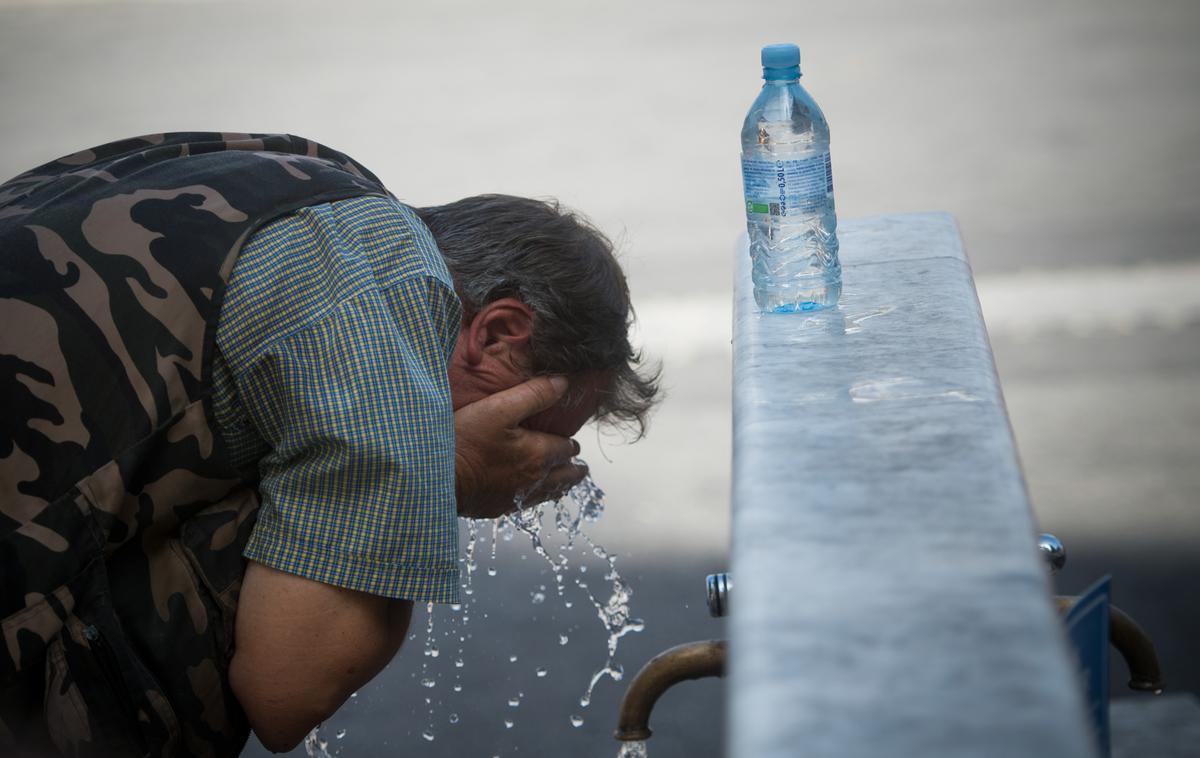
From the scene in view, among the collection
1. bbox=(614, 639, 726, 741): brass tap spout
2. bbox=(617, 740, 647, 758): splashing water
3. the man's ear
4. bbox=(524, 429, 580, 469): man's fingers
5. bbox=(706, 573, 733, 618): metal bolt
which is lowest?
bbox=(617, 740, 647, 758): splashing water

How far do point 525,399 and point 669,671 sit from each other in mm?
623

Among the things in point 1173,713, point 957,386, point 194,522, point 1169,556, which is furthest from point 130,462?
point 1169,556

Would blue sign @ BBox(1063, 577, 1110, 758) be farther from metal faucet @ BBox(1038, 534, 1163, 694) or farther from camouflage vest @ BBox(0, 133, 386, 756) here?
camouflage vest @ BBox(0, 133, 386, 756)

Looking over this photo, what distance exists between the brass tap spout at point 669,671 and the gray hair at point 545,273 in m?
0.66

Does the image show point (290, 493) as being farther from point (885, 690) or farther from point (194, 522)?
point (885, 690)

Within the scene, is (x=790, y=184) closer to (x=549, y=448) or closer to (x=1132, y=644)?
(x=549, y=448)

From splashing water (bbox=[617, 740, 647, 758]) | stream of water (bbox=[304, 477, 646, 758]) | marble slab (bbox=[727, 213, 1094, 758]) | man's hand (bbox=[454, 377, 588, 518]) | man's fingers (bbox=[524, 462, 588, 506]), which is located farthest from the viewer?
stream of water (bbox=[304, 477, 646, 758])

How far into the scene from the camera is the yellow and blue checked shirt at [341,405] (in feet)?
5.56

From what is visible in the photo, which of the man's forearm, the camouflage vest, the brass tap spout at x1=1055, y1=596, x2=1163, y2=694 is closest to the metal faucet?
the brass tap spout at x1=1055, y1=596, x2=1163, y2=694

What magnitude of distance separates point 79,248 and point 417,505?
0.51 meters

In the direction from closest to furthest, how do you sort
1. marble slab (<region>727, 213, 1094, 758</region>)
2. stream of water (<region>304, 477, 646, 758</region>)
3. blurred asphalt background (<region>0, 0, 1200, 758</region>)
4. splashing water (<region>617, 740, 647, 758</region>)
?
1. marble slab (<region>727, 213, 1094, 758</region>)
2. splashing water (<region>617, 740, 647, 758</region>)
3. stream of water (<region>304, 477, 646, 758</region>)
4. blurred asphalt background (<region>0, 0, 1200, 758</region>)

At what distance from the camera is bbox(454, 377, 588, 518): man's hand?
6.95 ft

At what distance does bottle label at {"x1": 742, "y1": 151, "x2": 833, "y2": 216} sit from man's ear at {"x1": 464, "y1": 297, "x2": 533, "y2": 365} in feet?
1.35

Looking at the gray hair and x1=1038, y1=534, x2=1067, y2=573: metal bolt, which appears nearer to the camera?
x1=1038, y1=534, x2=1067, y2=573: metal bolt
